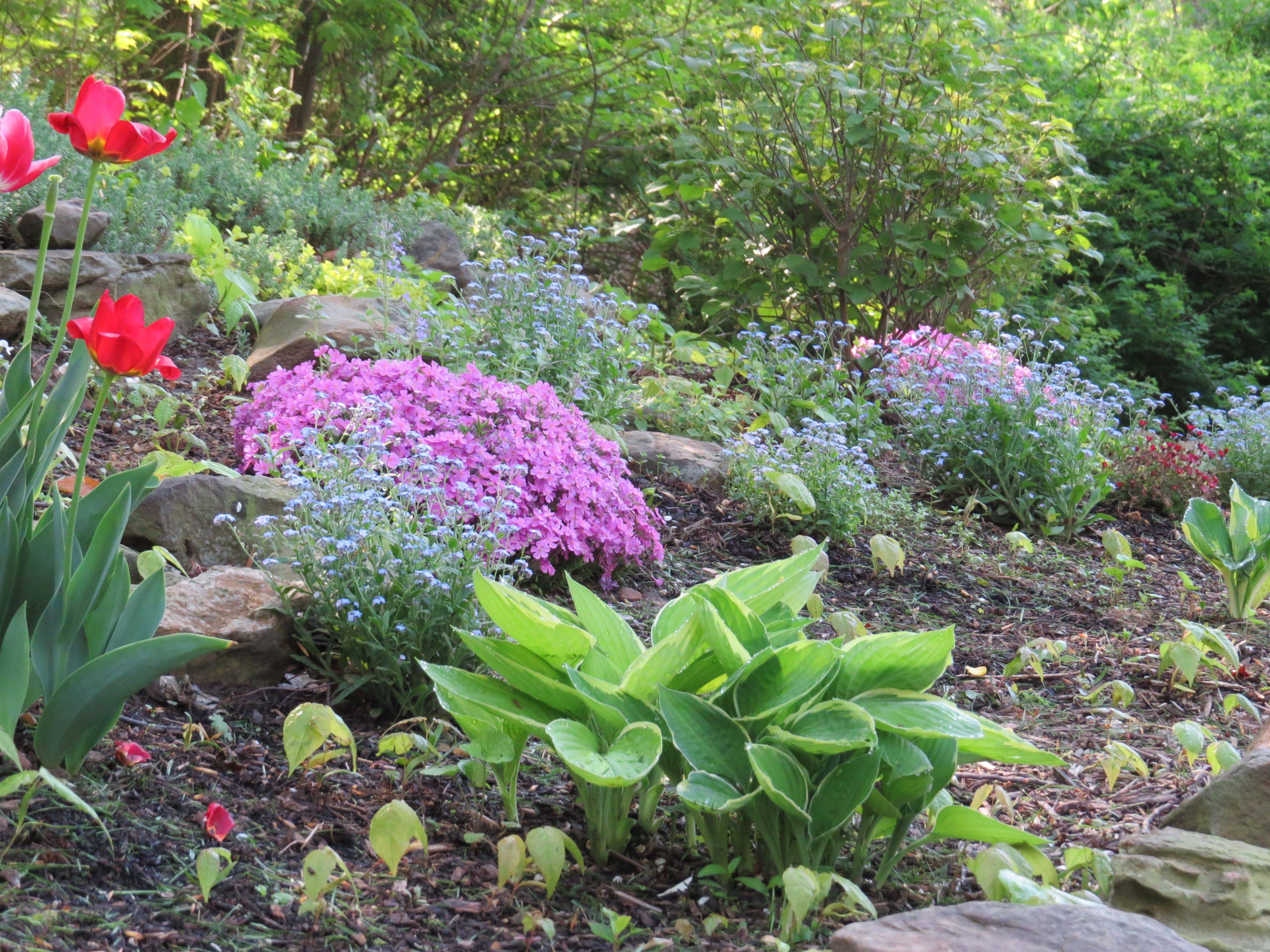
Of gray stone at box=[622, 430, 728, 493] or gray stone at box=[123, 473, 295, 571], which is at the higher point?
gray stone at box=[123, 473, 295, 571]

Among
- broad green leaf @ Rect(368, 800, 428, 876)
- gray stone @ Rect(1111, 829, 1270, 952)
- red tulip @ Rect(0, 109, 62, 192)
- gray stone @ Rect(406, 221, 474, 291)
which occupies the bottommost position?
gray stone @ Rect(406, 221, 474, 291)

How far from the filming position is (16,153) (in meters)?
1.75

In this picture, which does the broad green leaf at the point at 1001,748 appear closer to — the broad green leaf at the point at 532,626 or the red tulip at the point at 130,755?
the broad green leaf at the point at 532,626

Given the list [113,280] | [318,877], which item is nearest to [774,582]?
[318,877]

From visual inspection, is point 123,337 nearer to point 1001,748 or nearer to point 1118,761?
point 1001,748

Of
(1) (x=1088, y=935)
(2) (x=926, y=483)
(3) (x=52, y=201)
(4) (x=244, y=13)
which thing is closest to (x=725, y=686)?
(1) (x=1088, y=935)

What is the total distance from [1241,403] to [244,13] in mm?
7451

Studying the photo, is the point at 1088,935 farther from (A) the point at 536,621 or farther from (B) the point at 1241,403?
(B) the point at 1241,403

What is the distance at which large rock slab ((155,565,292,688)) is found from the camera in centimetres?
257

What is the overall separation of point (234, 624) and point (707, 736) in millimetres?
1304

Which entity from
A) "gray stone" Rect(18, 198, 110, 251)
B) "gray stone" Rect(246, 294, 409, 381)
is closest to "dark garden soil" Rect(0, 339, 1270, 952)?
"gray stone" Rect(246, 294, 409, 381)

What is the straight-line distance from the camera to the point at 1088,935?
1.50 m

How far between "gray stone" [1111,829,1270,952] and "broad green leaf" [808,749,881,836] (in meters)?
0.47

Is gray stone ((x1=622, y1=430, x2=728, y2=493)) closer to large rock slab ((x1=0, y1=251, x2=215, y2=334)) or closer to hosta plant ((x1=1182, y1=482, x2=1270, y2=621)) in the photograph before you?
hosta plant ((x1=1182, y1=482, x2=1270, y2=621))
